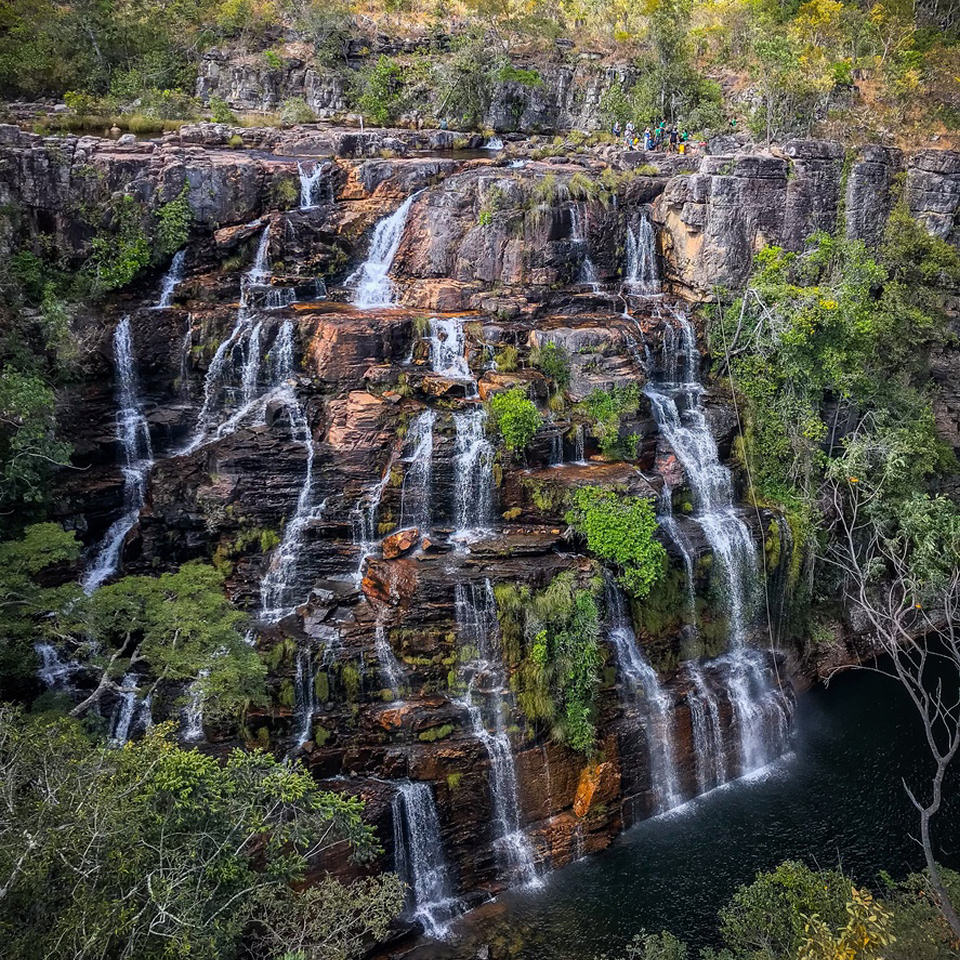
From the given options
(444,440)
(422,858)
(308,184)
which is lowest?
(422,858)

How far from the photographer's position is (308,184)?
2759cm

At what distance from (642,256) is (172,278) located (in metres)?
16.4

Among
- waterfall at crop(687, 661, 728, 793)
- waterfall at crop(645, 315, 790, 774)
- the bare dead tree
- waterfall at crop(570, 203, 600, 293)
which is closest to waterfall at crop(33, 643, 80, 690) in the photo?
waterfall at crop(687, 661, 728, 793)

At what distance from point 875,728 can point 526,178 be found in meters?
20.7

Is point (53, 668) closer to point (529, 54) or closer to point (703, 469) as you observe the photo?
point (703, 469)

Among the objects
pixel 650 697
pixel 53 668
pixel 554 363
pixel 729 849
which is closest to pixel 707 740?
pixel 650 697

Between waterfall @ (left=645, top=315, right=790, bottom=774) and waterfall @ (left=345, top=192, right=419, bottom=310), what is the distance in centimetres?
→ 956

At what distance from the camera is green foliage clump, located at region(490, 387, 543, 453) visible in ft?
65.8

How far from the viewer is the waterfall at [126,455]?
19.3 metres

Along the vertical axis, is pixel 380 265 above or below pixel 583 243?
below

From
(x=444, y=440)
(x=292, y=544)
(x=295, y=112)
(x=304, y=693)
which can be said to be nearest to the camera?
(x=304, y=693)

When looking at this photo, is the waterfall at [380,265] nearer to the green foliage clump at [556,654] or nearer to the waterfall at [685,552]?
the waterfall at [685,552]

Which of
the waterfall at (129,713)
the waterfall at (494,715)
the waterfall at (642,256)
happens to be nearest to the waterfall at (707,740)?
the waterfall at (494,715)

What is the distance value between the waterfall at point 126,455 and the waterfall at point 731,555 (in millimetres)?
14864
